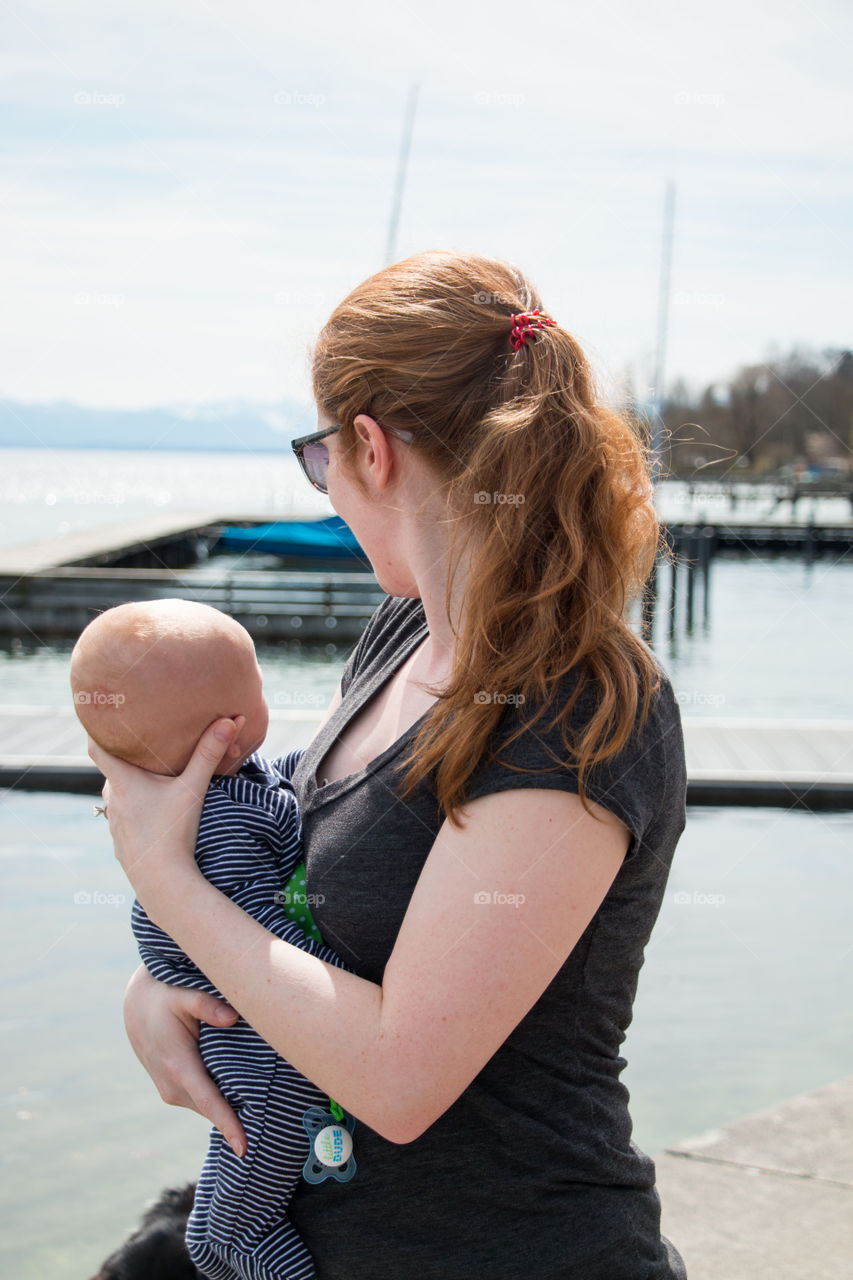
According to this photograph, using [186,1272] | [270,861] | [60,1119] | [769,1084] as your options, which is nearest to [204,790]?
[270,861]

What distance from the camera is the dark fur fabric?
1.84 metres

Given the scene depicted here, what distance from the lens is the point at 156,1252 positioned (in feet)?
6.08

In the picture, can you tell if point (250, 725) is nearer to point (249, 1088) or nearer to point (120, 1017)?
point (249, 1088)

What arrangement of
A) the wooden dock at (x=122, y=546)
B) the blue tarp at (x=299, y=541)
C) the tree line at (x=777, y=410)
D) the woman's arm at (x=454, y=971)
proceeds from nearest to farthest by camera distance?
the woman's arm at (x=454, y=971) < the wooden dock at (x=122, y=546) < the blue tarp at (x=299, y=541) < the tree line at (x=777, y=410)

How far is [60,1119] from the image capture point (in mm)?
3705

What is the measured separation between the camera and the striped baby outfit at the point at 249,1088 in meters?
1.19

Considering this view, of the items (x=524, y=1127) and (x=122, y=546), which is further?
(x=122, y=546)

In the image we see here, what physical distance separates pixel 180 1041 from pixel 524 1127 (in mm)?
416

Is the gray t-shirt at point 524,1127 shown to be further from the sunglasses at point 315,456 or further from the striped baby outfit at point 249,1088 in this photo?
the sunglasses at point 315,456

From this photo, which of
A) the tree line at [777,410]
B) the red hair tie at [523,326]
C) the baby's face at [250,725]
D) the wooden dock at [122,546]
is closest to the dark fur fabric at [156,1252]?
the baby's face at [250,725]

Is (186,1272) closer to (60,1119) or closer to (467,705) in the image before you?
(467,705)

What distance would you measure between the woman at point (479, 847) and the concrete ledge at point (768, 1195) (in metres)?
1.33

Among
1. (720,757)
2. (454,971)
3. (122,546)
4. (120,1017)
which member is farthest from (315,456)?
(122,546)

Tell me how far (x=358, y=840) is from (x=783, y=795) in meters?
5.36
